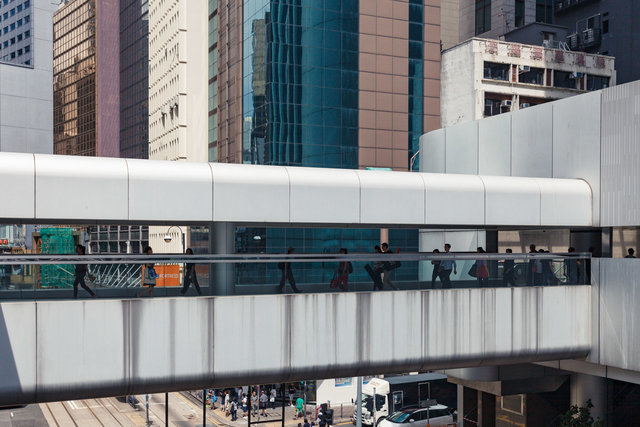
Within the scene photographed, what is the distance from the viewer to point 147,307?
15.6 meters

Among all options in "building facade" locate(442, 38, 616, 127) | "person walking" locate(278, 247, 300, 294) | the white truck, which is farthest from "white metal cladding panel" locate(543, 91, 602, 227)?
"building facade" locate(442, 38, 616, 127)

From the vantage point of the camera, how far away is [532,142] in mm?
24016

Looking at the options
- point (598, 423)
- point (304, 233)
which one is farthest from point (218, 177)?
point (304, 233)

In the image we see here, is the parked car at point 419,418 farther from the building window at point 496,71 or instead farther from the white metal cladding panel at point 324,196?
the building window at point 496,71

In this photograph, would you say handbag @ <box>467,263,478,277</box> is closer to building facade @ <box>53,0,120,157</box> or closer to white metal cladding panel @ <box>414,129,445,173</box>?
white metal cladding panel @ <box>414,129,445,173</box>

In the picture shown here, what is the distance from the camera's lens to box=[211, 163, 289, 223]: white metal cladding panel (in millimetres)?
17156

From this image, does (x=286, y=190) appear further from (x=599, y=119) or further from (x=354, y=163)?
(x=354, y=163)

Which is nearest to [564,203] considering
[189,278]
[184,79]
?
[189,278]

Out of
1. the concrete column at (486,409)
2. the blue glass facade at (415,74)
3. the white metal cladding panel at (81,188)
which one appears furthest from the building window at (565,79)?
the white metal cladding panel at (81,188)

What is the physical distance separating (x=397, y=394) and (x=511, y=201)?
25888mm

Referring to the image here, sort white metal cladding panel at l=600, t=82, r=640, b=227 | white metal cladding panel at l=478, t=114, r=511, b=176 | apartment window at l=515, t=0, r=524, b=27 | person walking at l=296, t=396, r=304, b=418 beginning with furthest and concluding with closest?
apartment window at l=515, t=0, r=524, b=27 → person walking at l=296, t=396, r=304, b=418 → white metal cladding panel at l=478, t=114, r=511, b=176 → white metal cladding panel at l=600, t=82, r=640, b=227

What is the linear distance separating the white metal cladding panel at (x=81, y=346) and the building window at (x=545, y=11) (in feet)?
254

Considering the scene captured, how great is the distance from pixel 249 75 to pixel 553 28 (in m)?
32.2

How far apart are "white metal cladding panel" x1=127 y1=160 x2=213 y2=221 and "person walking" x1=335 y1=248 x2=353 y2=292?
124 inches
